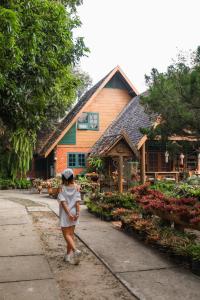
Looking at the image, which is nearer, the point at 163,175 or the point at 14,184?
the point at 163,175

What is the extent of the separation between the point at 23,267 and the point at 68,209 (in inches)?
48.3

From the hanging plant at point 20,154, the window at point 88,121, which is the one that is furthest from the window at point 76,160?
the hanging plant at point 20,154

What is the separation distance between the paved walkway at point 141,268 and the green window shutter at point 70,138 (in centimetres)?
1729

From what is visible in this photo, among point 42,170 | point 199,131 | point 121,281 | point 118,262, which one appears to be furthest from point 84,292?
point 42,170

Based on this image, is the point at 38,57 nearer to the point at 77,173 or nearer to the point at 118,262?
the point at 118,262

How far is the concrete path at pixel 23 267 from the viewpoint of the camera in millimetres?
4730

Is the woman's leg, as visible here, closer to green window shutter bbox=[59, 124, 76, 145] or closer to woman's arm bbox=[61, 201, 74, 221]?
woman's arm bbox=[61, 201, 74, 221]

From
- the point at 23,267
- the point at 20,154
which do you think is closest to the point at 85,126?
the point at 20,154

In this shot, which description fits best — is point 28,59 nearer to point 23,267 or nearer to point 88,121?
point 23,267

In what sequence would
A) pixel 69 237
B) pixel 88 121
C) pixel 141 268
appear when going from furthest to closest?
pixel 88 121
pixel 69 237
pixel 141 268

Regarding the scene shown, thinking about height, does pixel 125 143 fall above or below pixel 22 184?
above

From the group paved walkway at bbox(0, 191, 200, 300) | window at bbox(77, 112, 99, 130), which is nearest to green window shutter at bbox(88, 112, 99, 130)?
window at bbox(77, 112, 99, 130)

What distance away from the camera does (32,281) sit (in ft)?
17.1

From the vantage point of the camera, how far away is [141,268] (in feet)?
19.4
